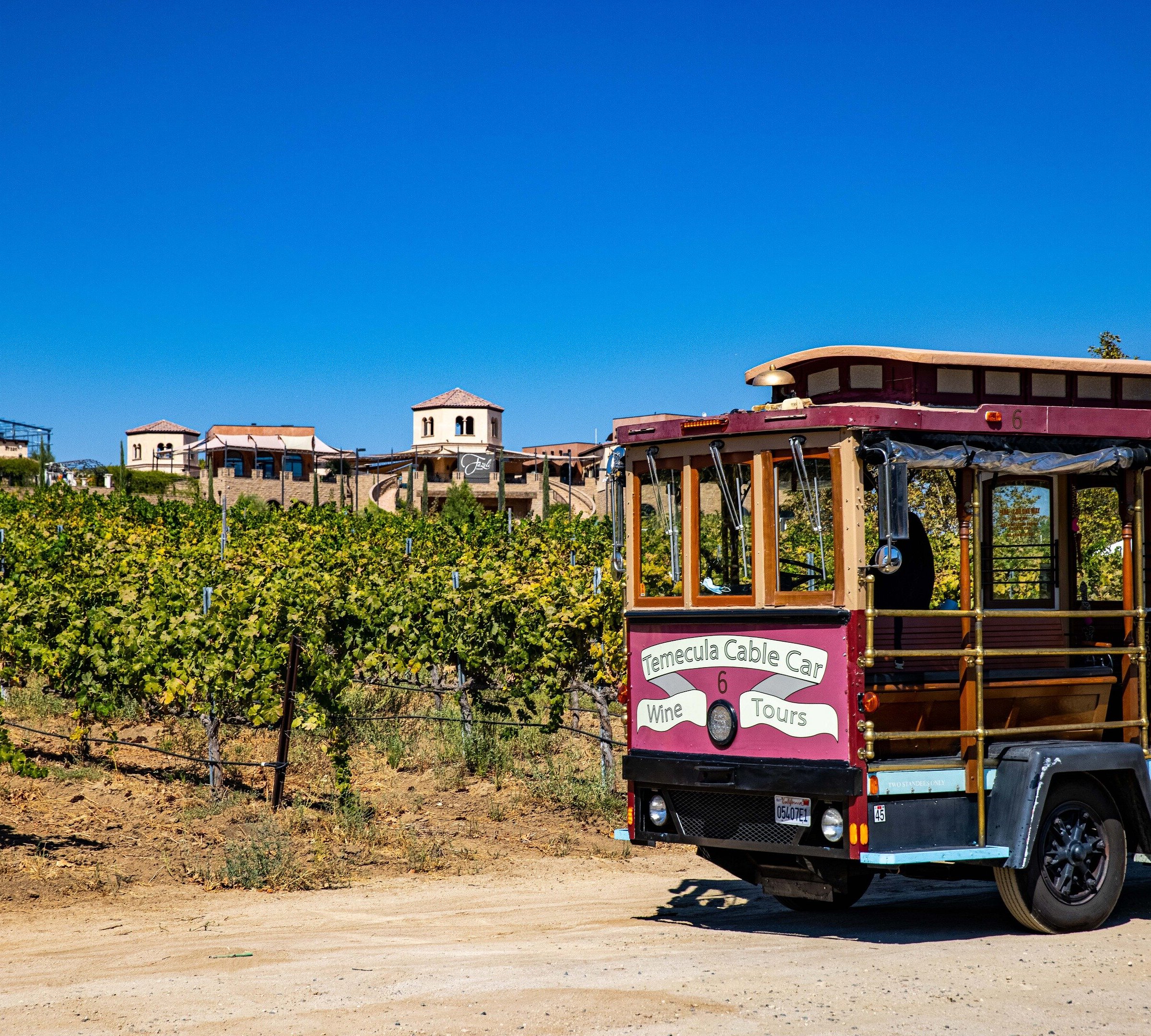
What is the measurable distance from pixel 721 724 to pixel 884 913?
213cm

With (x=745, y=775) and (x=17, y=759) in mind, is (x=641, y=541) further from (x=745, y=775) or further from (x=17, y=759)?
(x=17, y=759)

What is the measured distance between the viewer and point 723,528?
25.7 ft

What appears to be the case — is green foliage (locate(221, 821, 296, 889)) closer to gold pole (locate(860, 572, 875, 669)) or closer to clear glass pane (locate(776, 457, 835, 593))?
clear glass pane (locate(776, 457, 835, 593))

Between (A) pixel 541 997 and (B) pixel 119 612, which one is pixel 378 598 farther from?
(A) pixel 541 997

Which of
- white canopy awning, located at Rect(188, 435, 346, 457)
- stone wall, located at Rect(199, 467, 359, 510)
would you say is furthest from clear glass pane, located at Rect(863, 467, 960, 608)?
white canopy awning, located at Rect(188, 435, 346, 457)

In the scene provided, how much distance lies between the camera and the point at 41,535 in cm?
2341

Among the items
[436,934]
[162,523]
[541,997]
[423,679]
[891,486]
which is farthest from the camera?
[162,523]

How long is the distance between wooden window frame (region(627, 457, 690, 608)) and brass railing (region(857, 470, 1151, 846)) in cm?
120

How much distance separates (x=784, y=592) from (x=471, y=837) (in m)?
4.97

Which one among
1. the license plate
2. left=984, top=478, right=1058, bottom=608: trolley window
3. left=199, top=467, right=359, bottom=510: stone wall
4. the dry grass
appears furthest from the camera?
left=199, top=467, right=359, bottom=510: stone wall

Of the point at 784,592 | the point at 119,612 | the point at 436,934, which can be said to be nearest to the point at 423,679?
the point at 119,612

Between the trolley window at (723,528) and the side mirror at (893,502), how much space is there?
38.0 inches

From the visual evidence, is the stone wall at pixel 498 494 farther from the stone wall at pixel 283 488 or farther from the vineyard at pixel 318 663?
the vineyard at pixel 318 663

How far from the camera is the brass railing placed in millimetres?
6875
